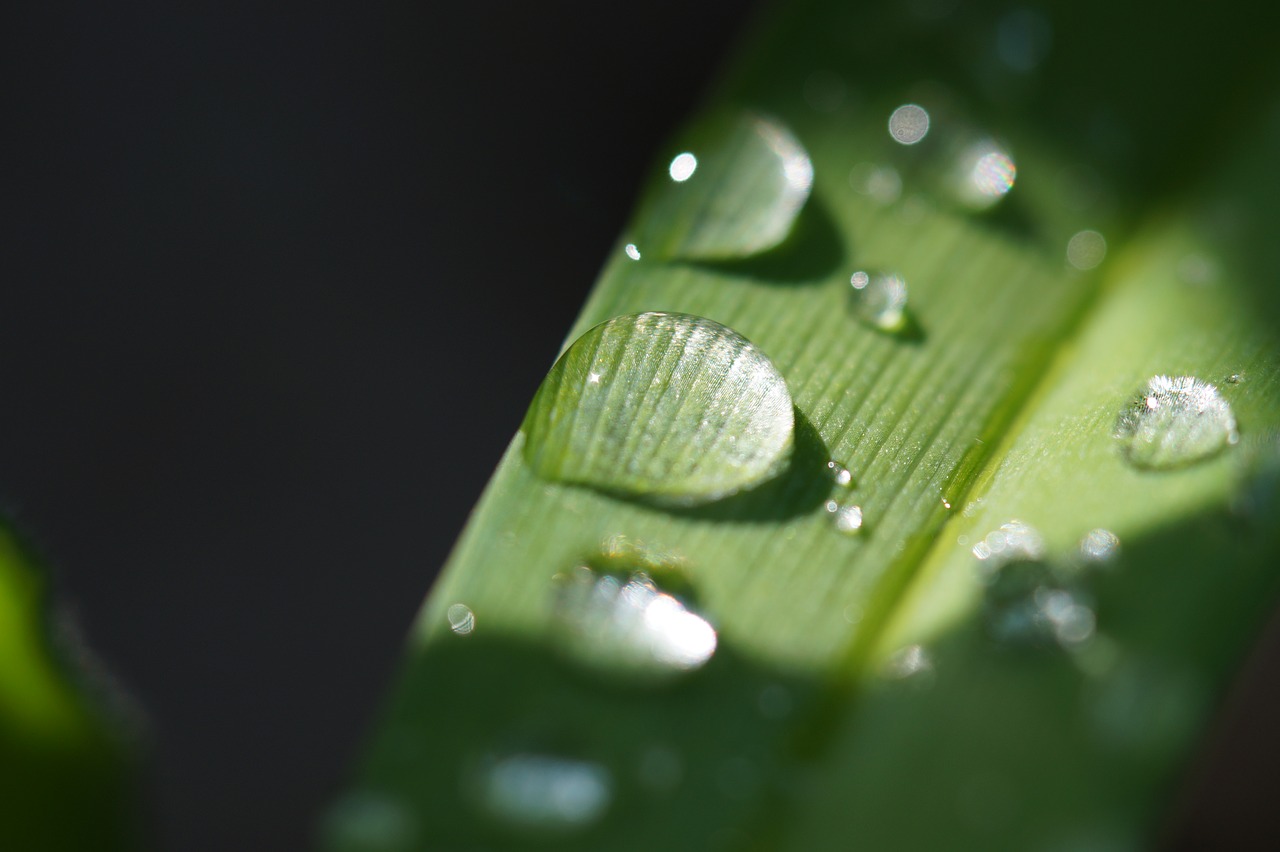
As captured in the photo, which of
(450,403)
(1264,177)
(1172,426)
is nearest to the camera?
(1172,426)

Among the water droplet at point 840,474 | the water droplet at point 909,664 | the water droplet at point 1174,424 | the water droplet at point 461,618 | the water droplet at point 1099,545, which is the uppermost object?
the water droplet at point 1174,424

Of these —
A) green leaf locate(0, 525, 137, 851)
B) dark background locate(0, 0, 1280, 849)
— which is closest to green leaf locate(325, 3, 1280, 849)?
green leaf locate(0, 525, 137, 851)

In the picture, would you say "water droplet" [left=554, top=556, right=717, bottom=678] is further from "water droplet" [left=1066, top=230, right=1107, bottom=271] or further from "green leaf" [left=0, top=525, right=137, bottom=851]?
"water droplet" [left=1066, top=230, right=1107, bottom=271]

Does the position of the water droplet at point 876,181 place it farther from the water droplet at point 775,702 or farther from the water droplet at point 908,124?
the water droplet at point 775,702

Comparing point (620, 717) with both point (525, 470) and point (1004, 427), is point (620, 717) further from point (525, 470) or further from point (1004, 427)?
point (1004, 427)

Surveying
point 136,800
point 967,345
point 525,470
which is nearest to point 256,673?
point 136,800

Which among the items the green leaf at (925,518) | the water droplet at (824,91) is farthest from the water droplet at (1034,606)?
the water droplet at (824,91)

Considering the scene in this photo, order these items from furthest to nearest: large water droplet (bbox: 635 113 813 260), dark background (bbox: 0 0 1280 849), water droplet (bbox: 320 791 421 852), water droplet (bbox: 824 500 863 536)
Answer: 1. dark background (bbox: 0 0 1280 849)
2. large water droplet (bbox: 635 113 813 260)
3. water droplet (bbox: 824 500 863 536)
4. water droplet (bbox: 320 791 421 852)
